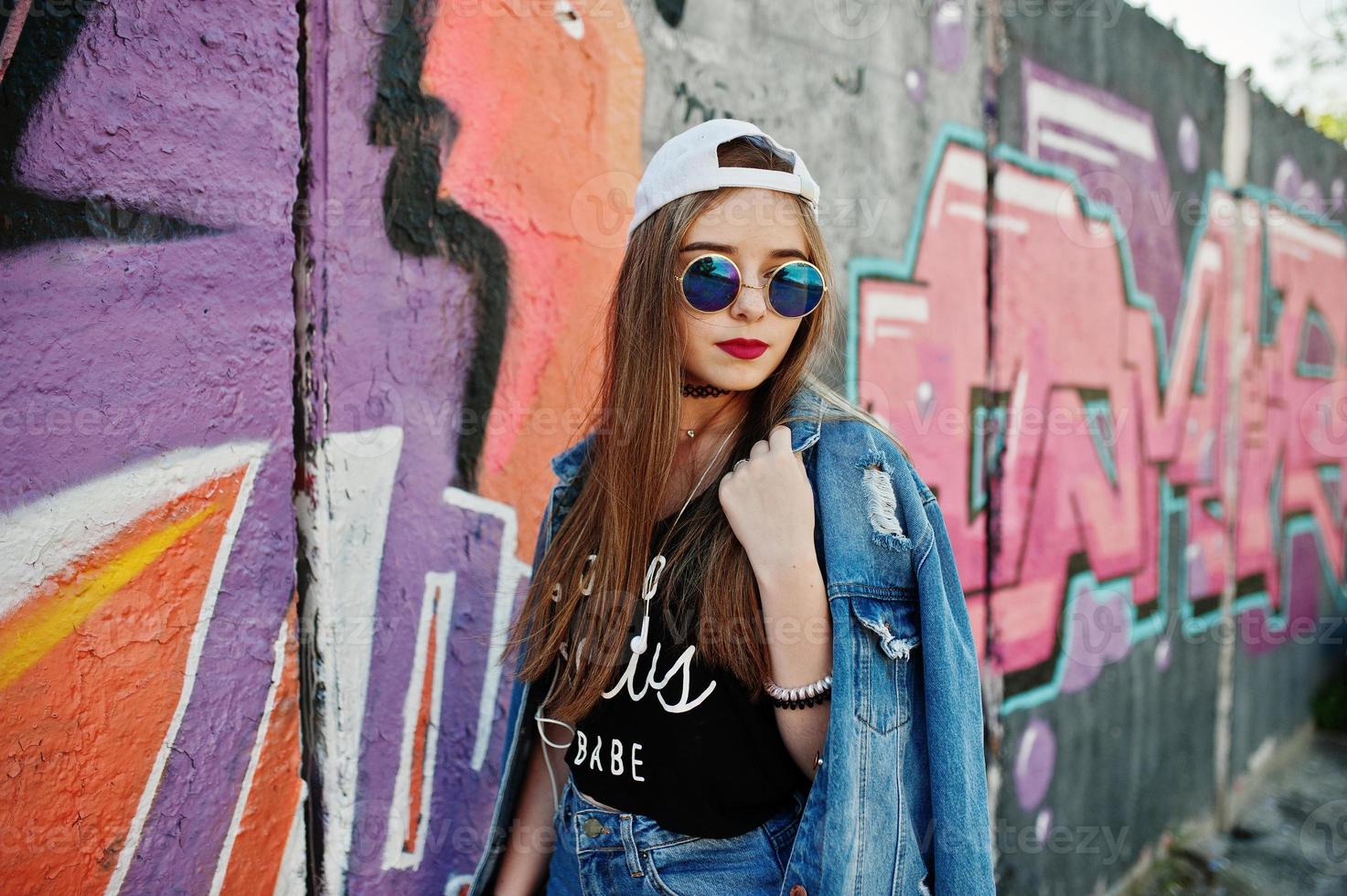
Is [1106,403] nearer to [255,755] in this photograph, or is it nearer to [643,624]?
[643,624]

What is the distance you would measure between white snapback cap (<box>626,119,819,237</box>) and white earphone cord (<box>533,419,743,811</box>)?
1.31ft

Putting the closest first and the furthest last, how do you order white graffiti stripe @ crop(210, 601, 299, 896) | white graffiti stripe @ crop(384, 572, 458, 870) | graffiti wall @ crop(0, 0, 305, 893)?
1. graffiti wall @ crop(0, 0, 305, 893)
2. white graffiti stripe @ crop(210, 601, 299, 896)
3. white graffiti stripe @ crop(384, 572, 458, 870)

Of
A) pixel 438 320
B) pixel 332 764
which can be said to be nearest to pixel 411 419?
pixel 438 320

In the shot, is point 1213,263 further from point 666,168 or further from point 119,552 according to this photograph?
point 119,552

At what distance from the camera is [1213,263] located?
4.73 metres

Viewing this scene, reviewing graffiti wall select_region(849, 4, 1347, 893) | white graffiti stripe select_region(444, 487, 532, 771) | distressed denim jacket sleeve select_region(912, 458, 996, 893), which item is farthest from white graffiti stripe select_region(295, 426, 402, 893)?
graffiti wall select_region(849, 4, 1347, 893)

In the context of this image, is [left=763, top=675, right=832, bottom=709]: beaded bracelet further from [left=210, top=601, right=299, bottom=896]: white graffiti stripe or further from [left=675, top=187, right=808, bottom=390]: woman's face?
[left=210, top=601, right=299, bottom=896]: white graffiti stripe

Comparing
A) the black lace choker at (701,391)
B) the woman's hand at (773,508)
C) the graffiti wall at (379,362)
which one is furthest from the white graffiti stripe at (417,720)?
the woman's hand at (773,508)

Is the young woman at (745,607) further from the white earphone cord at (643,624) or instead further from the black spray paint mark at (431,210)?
the black spray paint mark at (431,210)

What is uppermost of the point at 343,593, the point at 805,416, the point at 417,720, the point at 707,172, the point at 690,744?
the point at 707,172

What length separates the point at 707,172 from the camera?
144 centimetres

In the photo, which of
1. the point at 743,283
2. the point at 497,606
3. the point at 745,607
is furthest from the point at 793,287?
the point at 497,606

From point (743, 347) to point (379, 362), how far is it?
863 millimetres

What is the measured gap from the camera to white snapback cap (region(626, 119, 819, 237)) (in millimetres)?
1440
